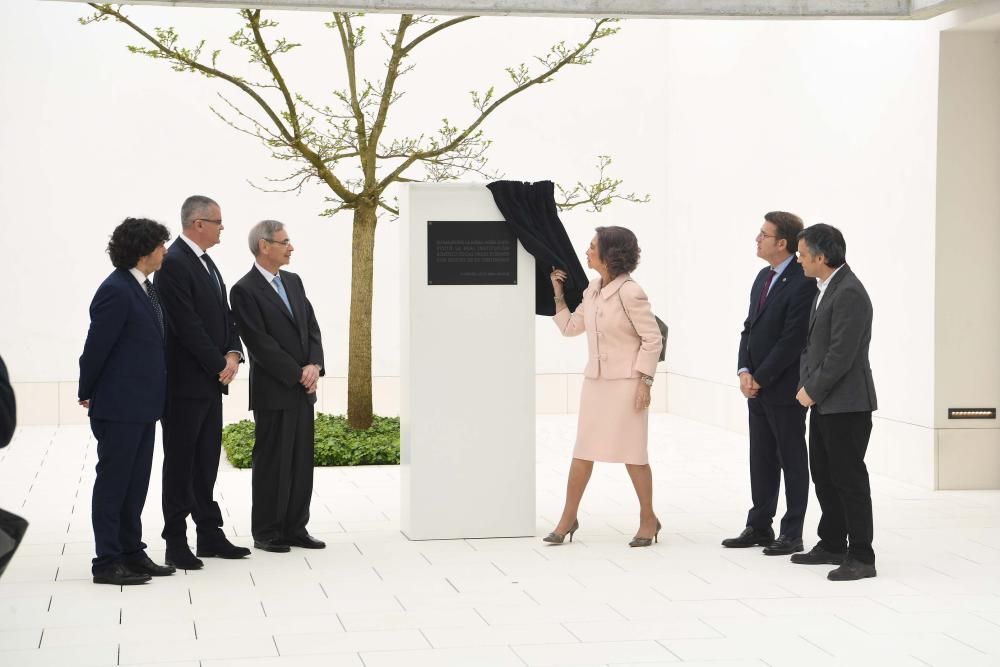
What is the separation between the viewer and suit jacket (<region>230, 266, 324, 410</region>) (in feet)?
21.3

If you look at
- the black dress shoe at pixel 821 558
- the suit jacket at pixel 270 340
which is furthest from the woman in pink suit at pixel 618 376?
the suit jacket at pixel 270 340

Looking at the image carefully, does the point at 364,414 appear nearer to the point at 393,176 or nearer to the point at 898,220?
the point at 393,176

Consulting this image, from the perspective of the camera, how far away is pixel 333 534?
7.05 metres

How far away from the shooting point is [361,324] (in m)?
10.6

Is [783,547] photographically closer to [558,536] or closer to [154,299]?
[558,536]

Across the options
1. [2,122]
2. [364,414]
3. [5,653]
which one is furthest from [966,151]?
[2,122]

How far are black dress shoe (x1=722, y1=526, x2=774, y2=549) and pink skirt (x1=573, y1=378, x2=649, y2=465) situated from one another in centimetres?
61

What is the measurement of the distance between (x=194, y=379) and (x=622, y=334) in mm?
2130

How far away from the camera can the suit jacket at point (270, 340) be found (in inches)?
256

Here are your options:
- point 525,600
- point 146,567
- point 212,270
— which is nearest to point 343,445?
point 212,270

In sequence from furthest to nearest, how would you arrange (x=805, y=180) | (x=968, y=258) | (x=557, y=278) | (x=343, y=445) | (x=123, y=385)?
(x=805, y=180), (x=343, y=445), (x=968, y=258), (x=557, y=278), (x=123, y=385)

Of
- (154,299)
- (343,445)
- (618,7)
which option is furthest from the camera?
(343,445)

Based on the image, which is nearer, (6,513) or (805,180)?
(6,513)

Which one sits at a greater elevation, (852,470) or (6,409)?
(6,409)
